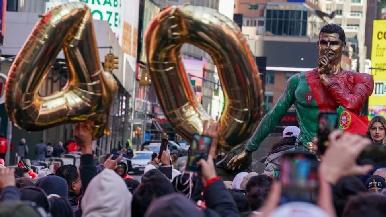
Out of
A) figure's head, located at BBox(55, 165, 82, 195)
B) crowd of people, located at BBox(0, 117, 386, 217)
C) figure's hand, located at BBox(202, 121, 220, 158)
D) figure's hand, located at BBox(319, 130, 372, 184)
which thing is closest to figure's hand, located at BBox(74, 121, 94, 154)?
crowd of people, located at BBox(0, 117, 386, 217)

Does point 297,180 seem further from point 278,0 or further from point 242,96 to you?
point 278,0

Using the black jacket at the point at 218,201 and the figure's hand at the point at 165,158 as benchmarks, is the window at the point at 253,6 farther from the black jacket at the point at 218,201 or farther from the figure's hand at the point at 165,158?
the black jacket at the point at 218,201

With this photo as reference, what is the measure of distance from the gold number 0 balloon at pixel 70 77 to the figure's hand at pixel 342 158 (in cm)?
250

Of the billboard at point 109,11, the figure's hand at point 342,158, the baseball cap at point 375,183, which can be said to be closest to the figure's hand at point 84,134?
the baseball cap at point 375,183

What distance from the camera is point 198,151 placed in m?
5.57

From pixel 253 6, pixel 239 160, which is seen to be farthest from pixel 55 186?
pixel 253 6

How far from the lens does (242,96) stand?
22.2 feet

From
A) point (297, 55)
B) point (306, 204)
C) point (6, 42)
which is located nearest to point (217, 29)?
point (306, 204)

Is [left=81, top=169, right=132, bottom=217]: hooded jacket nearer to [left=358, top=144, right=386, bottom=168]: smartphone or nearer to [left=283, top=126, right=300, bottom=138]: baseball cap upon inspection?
[left=358, top=144, right=386, bottom=168]: smartphone

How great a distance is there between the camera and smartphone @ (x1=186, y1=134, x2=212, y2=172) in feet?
18.1

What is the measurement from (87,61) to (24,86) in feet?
1.17

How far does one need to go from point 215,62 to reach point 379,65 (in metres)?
71.7

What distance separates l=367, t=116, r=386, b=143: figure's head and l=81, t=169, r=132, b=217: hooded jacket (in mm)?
3819

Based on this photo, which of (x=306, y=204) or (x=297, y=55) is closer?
(x=306, y=204)
